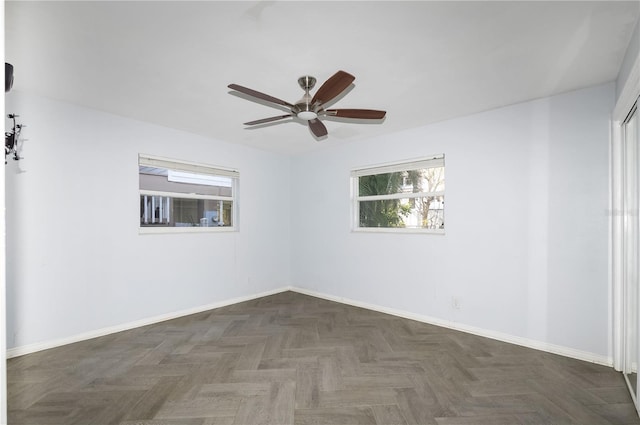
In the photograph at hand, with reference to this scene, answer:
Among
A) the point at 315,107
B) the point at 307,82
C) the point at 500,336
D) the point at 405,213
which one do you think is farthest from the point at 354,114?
the point at 500,336

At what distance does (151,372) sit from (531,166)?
3819mm

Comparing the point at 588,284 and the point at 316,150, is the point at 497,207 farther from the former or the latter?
the point at 316,150

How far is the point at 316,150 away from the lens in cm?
485

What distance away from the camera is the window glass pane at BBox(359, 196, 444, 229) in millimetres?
3691

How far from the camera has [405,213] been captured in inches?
156

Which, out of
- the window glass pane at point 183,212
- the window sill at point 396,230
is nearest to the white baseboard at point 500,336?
the window sill at point 396,230

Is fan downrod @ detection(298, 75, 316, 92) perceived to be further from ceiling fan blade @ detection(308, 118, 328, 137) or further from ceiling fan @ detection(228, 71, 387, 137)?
ceiling fan blade @ detection(308, 118, 328, 137)

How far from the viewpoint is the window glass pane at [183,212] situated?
12.1 ft

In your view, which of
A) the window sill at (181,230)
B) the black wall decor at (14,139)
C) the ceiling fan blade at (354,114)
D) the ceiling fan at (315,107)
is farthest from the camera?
the window sill at (181,230)

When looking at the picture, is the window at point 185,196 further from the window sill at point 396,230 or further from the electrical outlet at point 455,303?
the electrical outlet at point 455,303

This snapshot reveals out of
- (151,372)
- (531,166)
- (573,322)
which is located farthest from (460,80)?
(151,372)

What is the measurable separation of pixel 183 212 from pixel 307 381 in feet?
8.96

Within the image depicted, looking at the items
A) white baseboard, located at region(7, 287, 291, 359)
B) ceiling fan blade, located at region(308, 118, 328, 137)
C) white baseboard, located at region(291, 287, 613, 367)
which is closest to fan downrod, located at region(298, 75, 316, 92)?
ceiling fan blade, located at region(308, 118, 328, 137)

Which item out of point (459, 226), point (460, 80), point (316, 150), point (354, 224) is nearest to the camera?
point (460, 80)
